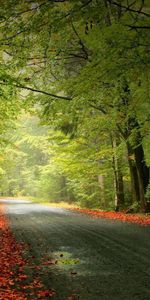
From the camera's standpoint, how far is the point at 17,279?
6867 millimetres

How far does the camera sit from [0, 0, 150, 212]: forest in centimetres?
861

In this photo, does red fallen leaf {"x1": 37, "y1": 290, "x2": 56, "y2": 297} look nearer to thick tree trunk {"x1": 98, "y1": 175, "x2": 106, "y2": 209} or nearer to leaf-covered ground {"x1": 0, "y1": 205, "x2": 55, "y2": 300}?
leaf-covered ground {"x1": 0, "y1": 205, "x2": 55, "y2": 300}

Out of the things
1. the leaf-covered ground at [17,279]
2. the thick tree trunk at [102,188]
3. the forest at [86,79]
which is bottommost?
the leaf-covered ground at [17,279]

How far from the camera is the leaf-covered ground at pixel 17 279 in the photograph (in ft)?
19.3

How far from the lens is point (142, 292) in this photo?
19.4 feet

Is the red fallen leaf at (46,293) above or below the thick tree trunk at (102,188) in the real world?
below

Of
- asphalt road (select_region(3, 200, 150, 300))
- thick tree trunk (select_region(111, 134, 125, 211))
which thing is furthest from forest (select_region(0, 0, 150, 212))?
asphalt road (select_region(3, 200, 150, 300))

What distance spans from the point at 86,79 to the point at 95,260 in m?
5.23

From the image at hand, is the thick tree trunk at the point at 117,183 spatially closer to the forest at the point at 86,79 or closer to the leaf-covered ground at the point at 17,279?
the forest at the point at 86,79

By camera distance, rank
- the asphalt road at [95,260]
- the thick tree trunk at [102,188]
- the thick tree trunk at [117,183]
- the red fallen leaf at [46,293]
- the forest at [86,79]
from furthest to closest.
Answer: the thick tree trunk at [102,188] → the thick tree trunk at [117,183] → the forest at [86,79] → the asphalt road at [95,260] → the red fallen leaf at [46,293]

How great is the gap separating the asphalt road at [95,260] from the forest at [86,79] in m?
4.40

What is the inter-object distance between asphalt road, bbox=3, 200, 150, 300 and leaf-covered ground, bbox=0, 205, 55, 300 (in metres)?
0.22

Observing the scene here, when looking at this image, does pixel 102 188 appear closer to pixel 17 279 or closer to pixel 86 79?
pixel 86 79

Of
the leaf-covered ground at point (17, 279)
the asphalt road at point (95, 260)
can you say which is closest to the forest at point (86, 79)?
the leaf-covered ground at point (17, 279)
